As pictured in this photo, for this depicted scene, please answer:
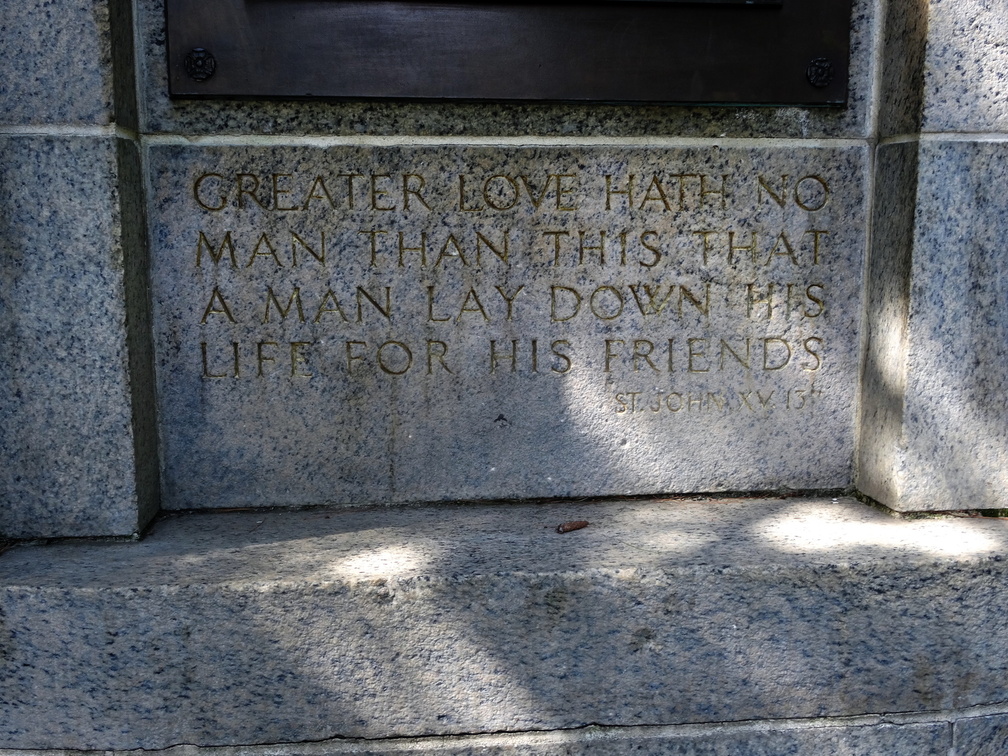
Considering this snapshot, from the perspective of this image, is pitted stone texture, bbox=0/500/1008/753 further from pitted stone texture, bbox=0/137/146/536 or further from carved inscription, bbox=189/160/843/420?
carved inscription, bbox=189/160/843/420

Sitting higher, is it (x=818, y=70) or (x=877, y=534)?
(x=818, y=70)

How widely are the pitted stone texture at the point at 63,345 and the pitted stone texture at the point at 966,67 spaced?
7.65 feet

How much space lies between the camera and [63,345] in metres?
2.43

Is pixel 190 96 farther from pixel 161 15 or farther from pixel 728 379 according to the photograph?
pixel 728 379

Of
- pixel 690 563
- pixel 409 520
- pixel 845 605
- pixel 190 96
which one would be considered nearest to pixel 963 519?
pixel 845 605

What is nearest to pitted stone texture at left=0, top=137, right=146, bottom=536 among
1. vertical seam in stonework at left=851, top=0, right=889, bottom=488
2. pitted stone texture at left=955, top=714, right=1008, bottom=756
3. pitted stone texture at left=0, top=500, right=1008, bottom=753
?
pitted stone texture at left=0, top=500, right=1008, bottom=753

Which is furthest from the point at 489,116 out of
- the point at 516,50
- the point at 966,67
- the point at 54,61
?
the point at 966,67

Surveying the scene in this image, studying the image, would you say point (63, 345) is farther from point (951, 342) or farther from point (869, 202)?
point (951, 342)

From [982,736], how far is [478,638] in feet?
4.62

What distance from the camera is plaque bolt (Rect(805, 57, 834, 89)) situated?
2676mm

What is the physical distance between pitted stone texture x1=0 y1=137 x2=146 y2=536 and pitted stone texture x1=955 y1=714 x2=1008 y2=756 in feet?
7.81

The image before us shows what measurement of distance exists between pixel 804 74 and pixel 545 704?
2.01 metres

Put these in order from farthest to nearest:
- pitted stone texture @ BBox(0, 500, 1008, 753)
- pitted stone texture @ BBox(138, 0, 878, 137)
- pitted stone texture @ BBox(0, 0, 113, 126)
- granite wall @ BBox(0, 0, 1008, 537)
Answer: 1. pitted stone texture @ BBox(138, 0, 878, 137)
2. granite wall @ BBox(0, 0, 1008, 537)
3. pitted stone texture @ BBox(0, 0, 113, 126)
4. pitted stone texture @ BBox(0, 500, 1008, 753)

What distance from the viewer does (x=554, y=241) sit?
2.75 metres
